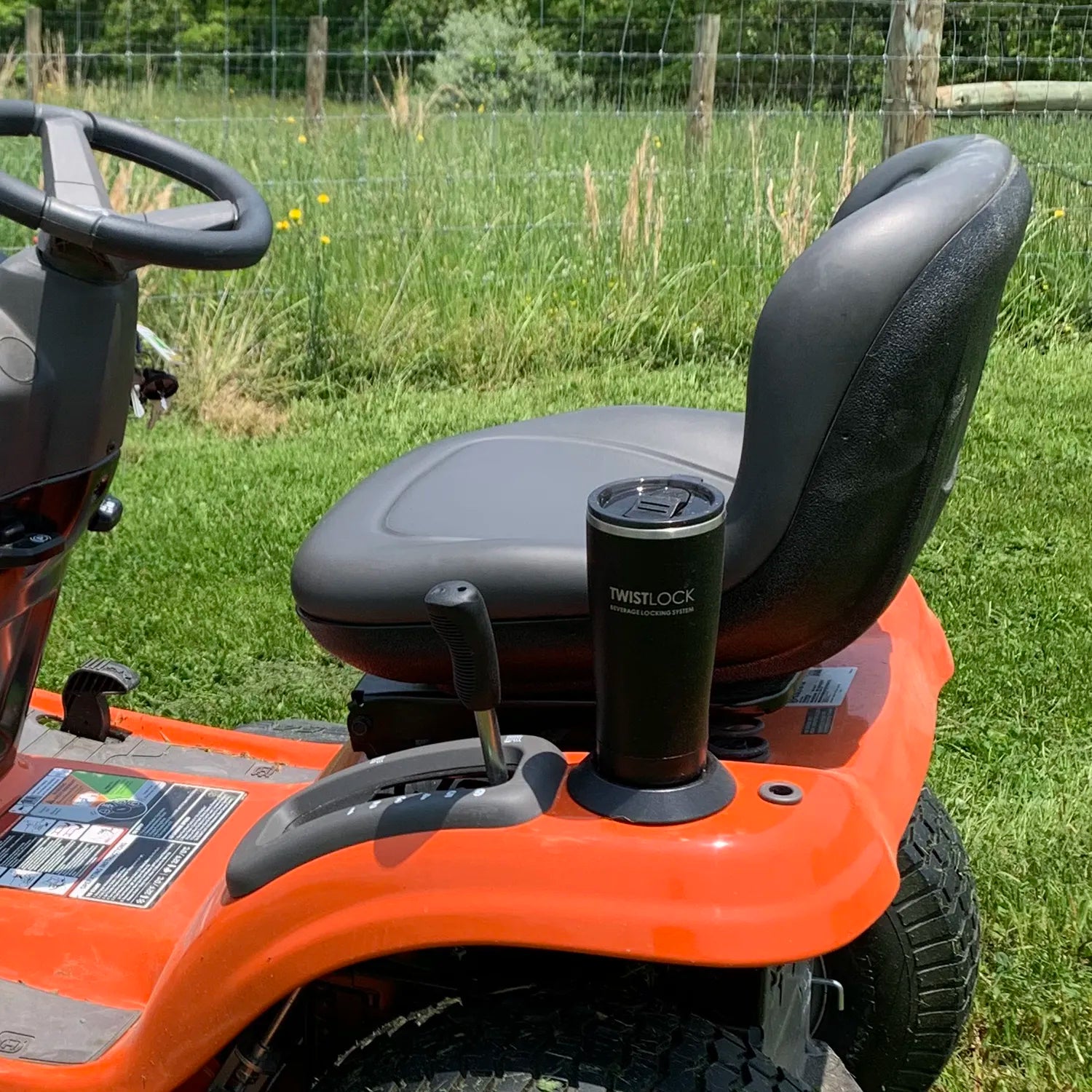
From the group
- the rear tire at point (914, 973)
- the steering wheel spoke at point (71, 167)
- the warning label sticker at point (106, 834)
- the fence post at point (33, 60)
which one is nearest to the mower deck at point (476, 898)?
→ the warning label sticker at point (106, 834)

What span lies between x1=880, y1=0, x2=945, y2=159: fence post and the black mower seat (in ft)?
14.3

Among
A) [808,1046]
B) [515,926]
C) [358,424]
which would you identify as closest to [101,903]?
[515,926]

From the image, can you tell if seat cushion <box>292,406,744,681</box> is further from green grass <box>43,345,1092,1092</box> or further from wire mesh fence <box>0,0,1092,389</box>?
wire mesh fence <box>0,0,1092,389</box>

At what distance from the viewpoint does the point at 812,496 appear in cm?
129

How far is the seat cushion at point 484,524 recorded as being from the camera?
1397 millimetres

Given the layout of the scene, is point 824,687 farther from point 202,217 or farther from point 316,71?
point 316,71

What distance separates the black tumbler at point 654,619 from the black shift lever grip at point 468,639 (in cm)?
10

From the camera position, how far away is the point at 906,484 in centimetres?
129

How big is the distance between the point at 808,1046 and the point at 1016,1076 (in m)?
0.47

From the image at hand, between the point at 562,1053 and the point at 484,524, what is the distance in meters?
0.56

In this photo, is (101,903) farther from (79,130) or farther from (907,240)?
(907,240)

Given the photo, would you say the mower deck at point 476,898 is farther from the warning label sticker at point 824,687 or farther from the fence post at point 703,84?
the fence post at point 703,84

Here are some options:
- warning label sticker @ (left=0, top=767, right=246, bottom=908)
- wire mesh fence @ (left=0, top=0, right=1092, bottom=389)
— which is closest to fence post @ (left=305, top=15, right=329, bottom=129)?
wire mesh fence @ (left=0, top=0, right=1092, bottom=389)

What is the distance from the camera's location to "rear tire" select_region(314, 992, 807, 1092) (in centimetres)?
127
